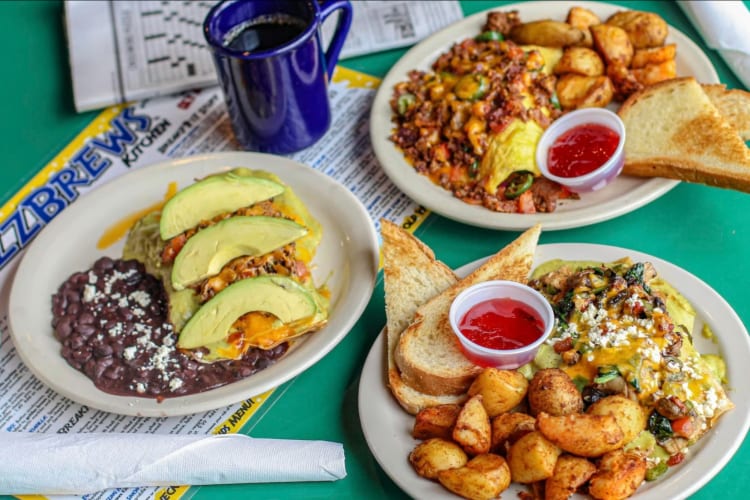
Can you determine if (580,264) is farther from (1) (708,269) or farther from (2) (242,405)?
(2) (242,405)

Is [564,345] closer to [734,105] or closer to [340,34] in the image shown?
[734,105]

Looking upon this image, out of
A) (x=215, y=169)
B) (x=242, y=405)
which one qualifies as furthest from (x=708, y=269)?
(x=215, y=169)

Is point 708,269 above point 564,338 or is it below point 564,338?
below

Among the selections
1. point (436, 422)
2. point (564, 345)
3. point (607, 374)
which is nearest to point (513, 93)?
point (564, 345)

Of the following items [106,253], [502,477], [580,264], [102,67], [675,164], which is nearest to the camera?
[502,477]

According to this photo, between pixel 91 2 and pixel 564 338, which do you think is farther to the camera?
pixel 91 2

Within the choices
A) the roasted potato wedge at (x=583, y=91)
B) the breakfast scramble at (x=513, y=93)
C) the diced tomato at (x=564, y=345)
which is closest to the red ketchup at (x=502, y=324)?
the diced tomato at (x=564, y=345)

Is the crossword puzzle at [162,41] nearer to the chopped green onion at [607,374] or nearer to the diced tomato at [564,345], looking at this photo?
the diced tomato at [564,345]
